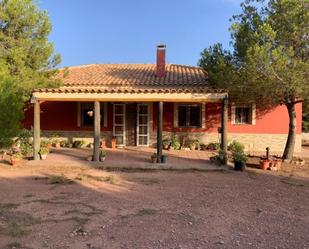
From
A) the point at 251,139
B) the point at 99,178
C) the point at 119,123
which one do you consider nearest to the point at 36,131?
the point at 99,178

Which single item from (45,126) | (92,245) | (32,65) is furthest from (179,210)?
(45,126)

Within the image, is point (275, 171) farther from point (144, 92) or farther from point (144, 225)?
point (144, 225)

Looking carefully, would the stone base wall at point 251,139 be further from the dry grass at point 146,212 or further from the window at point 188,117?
the dry grass at point 146,212

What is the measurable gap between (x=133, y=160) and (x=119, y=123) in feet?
16.4

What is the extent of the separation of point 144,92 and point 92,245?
8.08m

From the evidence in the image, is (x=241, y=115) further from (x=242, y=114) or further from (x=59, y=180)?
(x=59, y=180)

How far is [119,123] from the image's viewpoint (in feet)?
59.7

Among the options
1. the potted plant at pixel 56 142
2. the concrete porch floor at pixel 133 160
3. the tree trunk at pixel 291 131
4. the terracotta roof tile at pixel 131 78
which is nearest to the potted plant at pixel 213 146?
the concrete porch floor at pixel 133 160

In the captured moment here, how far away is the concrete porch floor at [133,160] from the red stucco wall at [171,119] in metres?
2.04

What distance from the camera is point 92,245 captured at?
17.6 feet

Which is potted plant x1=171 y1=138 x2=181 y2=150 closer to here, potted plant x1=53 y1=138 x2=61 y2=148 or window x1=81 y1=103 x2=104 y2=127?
window x1=81 y1=103 x2=104 y2=127

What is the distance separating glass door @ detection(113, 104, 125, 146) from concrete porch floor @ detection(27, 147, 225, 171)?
1682 mm

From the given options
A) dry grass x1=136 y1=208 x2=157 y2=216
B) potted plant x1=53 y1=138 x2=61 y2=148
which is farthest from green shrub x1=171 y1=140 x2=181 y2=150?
dry grass x1=136 y1=208 x2=157 y2=216

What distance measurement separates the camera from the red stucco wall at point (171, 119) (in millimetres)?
17281
